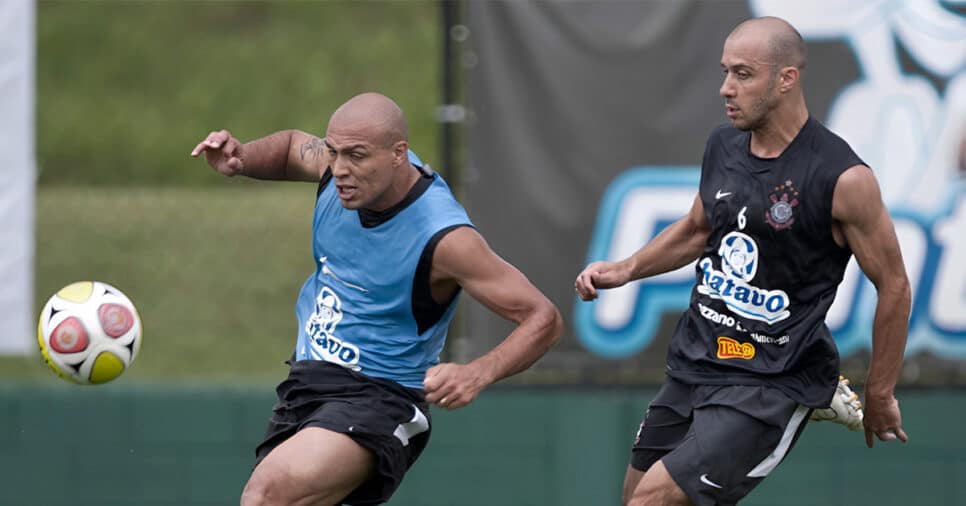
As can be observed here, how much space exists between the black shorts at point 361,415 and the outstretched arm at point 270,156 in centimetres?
77

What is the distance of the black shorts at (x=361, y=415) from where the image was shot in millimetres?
5215

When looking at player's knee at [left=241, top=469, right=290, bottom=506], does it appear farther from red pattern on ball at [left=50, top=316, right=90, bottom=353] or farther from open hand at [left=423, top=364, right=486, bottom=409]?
red pattern on ball at [left=50, top=316, right=90, bottom=353]

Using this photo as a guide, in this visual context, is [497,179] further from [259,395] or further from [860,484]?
[860,484]

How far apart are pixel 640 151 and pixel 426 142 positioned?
4.65 m

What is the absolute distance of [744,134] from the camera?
17.8 ft

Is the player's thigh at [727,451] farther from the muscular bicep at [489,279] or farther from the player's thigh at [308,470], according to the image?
the player's thigh at [308,470]

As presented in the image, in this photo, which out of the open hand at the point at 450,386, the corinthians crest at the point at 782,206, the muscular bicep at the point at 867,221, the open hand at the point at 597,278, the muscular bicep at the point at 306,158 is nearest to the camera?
the open hand at the point at 450,386

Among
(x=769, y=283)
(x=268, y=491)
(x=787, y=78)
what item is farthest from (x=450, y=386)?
(x=787, y=78)

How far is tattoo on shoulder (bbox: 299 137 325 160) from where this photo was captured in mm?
5688

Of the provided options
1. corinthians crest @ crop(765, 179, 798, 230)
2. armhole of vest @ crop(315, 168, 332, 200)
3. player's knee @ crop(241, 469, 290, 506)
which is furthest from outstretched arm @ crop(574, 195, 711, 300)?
player's knee @ crop(241, 469, 290, 506)

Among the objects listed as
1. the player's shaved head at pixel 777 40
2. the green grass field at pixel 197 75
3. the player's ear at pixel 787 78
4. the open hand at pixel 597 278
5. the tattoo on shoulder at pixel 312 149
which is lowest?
the green grass field at pixel 197 75

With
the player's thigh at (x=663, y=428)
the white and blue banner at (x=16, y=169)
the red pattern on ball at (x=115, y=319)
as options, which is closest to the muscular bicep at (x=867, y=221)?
the player's thigh at (x=663, y=428)

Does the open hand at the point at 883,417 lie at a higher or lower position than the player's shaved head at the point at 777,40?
lower

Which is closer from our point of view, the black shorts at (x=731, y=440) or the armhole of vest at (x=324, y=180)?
the black shorts at (x=731, y=440)
